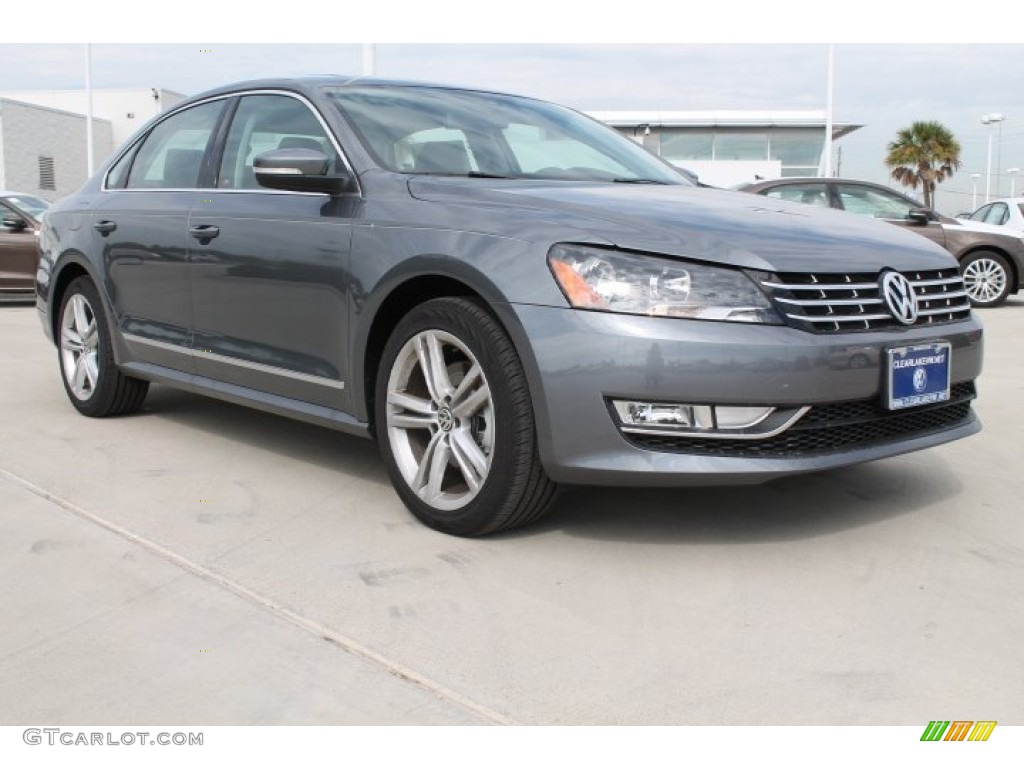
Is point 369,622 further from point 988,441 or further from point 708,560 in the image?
point 988,441

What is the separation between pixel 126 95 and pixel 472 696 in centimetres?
4609

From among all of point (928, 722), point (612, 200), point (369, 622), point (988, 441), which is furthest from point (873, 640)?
point (988, 441)

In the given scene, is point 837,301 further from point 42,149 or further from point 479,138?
point 42,149

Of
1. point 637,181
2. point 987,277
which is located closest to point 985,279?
point 987,277

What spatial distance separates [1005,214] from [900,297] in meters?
10.6

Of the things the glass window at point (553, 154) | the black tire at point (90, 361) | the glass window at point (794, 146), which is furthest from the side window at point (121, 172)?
the glass window at point (794, 146)

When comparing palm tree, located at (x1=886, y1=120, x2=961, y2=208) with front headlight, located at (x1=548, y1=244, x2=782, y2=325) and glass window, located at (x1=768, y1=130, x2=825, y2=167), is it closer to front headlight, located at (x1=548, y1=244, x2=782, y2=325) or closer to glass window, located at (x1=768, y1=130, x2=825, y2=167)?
glass window, located at (x1=768, y1=130, x2=825, y2=167)

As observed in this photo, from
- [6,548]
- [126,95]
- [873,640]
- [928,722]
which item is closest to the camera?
[928,722]

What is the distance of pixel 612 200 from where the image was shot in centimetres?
357

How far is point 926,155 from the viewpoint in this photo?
46.0 m

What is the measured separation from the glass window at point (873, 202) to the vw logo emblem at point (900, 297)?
321 inches

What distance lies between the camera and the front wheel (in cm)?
1220

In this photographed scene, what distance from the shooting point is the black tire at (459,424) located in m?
3.28

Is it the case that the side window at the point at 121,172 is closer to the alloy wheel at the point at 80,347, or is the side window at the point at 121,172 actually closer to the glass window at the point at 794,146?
the alloy wheel at the point at 80,347
